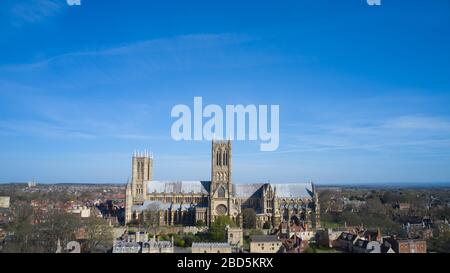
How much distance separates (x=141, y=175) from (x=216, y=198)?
637 centimetres

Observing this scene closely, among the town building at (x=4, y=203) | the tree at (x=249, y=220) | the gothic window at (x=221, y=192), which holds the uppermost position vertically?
the gothic window at (x=221, y=192)

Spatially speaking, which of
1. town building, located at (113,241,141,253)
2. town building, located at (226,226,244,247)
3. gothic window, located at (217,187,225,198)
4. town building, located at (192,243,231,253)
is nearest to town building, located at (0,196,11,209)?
gothic window, located at (217,187,225,198)

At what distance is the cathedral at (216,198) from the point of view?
26094mm

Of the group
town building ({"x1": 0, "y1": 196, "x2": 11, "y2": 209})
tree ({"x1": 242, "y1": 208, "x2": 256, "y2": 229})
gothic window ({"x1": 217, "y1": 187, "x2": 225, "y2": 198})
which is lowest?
tree ({"x1": 242, "y1": 208, "x2": 256, "y2": 229})

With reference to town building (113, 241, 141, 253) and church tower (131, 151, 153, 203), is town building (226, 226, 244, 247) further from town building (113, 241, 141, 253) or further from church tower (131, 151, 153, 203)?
church tower (131, 151, 153, 203)

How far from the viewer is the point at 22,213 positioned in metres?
22.0

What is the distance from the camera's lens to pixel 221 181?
2809cm

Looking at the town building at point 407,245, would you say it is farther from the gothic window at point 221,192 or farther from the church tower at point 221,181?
the gothic window at point 221,192

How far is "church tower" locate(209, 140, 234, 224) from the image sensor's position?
1048 inches

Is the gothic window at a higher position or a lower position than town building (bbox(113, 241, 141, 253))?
higher

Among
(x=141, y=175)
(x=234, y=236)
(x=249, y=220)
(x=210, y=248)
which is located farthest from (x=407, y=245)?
(x=141, y=175)

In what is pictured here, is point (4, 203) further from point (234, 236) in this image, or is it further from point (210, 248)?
point (210, 248)

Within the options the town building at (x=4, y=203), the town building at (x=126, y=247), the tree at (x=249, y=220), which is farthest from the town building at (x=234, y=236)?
the town building at (x=4, y=203)

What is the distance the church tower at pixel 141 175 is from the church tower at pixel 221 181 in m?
5.04
